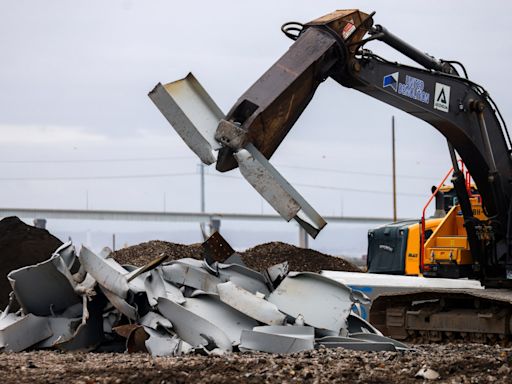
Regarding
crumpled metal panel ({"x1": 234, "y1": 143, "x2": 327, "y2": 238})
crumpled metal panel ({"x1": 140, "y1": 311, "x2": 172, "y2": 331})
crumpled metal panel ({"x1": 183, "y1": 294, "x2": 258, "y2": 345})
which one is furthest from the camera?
crumpled metal panel ({"x1": 183, "y1": 294, "x2": 258, "y2": 345})

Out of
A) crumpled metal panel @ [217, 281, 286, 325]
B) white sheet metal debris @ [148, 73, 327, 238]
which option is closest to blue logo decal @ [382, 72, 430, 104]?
white sheet metal debris @ [148, 73, 327, 238]

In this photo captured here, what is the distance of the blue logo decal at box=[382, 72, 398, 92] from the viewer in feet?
36.6

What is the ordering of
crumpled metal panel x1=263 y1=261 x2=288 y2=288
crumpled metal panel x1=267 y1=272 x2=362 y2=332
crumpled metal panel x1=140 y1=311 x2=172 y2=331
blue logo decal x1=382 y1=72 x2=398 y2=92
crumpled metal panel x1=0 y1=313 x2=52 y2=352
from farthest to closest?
blue logo decal x1=382 y1=72 x2=398 y2=92, crumpled metal panel x1=263 y1=261 x2=288 y2=288, crumpled metal panel x1=267 y1=272 x2=362 y2=332, crumpled metal panel x1=0 y1=313 x2=52 y2=352, crumpled metal panel x1=140 y1=311 x2=172 y2=331

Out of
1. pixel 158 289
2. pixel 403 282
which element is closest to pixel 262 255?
pixel 403 282

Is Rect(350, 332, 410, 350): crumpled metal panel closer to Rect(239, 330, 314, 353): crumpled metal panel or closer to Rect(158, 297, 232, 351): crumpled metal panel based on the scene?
Rect(239, 330, 314, 353): crumpled metal panel

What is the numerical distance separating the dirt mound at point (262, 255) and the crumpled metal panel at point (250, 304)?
627 centimetres

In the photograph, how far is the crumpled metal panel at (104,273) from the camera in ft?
31.8

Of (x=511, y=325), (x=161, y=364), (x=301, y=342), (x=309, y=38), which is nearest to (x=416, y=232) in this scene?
(x=511, y=325)

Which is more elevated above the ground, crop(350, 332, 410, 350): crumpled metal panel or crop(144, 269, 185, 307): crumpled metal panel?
crop(144, 269, 185, 307): crumpled metal panel

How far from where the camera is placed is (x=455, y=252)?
12977 mm

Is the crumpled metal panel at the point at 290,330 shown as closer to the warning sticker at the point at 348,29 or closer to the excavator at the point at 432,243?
the warning sticker at the point at 348,29

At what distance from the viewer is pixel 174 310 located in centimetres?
937

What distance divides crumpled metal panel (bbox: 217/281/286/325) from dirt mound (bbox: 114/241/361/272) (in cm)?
627

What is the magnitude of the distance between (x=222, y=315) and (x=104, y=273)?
3.94 feet
